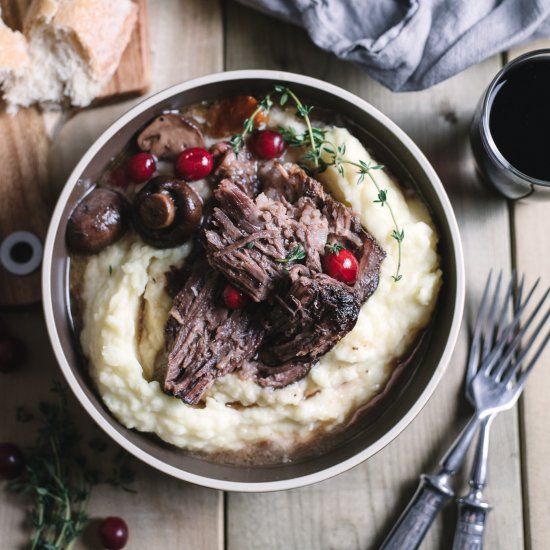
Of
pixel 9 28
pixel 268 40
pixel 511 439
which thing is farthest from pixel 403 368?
pixel 9 28

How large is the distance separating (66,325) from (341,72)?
2.05 meters

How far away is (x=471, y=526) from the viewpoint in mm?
3859

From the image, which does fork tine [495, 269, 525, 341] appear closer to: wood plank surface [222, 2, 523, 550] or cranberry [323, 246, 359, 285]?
wood plank surface [222, 2, 523, 550]

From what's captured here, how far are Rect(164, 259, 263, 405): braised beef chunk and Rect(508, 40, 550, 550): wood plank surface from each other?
5.42ft

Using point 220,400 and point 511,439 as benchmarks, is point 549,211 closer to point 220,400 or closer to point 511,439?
point 511,439

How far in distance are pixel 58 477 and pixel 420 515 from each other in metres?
1.90

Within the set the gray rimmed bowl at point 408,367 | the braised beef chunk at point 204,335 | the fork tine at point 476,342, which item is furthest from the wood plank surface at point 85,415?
the fork tine at point 476,342

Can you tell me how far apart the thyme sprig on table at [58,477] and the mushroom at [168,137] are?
4.48 feet

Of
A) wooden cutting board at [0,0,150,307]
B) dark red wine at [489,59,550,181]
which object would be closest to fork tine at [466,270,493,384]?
dark red wine at [489,59,550,181]

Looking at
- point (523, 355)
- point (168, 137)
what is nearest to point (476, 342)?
point (523, 355)

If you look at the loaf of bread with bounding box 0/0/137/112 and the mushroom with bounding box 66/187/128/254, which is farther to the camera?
the loaf of bread with bounding box 0/0/137/112

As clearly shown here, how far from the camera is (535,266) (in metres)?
4.14

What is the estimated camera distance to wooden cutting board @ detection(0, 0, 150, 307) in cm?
396

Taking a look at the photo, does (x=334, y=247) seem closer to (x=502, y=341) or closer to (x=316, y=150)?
(x=316, y=150)
